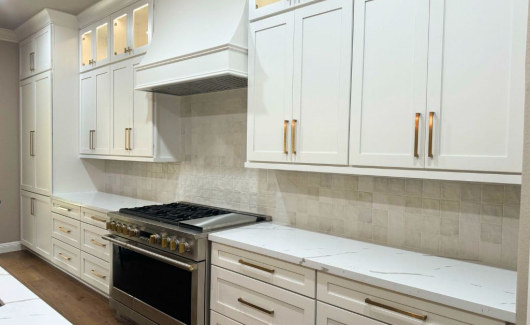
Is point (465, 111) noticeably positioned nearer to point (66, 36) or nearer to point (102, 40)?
point (102, 40)

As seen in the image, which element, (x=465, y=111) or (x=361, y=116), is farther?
(x=361, y=116)

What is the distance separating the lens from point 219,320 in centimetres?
235

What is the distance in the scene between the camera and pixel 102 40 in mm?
4031

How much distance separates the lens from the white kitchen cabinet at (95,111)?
3894 mm

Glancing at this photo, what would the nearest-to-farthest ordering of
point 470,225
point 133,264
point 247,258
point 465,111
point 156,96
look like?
point 465,111 < point 470,225 < point 247,258 < point 133,264 < point 156,96

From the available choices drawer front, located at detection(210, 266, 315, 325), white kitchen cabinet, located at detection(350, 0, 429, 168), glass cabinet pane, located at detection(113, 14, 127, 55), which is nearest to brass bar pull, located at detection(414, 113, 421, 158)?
white kitchen cabinet, located at detection(350, 0, 429, 168)

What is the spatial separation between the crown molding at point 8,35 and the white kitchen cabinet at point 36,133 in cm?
56

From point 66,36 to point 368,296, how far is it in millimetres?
4195

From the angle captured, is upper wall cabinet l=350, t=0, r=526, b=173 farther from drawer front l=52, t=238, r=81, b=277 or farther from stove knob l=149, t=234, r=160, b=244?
drawer front l=52, t=238, r=81, b=277

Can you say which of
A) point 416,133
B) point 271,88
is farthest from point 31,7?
point 416,133

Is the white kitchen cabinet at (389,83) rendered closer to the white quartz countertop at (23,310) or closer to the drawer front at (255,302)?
the drawer front at (255,302)

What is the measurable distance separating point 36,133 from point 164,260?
9.79 ft

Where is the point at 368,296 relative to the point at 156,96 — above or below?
below

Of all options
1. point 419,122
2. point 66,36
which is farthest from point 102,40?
point 419,122
